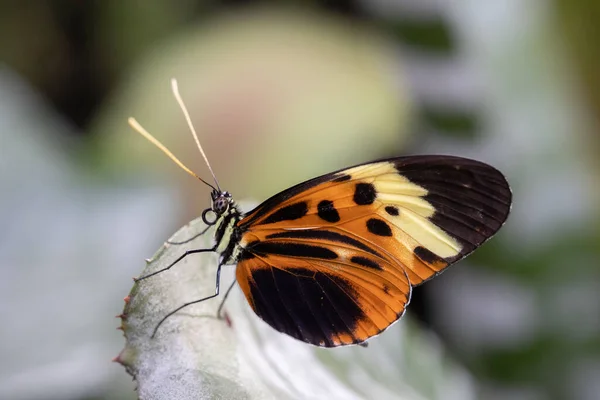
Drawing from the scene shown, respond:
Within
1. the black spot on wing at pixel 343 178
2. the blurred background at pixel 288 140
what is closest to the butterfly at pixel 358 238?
the black spot on wing at pixel 343 178

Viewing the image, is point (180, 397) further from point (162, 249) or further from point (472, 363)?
point (472, 363)

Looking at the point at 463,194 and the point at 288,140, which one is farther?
the point at 288,140

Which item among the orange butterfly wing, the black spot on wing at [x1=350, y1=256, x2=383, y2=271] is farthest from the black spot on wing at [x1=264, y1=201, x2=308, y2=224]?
the black spot on wing at [x1=350, y1=256, x2=383, y2=271]

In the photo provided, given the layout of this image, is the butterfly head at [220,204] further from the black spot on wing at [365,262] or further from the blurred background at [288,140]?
the blurred background at [288,140]

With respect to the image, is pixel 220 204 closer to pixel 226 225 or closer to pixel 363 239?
pixel 226 225

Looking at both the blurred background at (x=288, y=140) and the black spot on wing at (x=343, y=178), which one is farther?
the blurred background at (x=288, y=140)

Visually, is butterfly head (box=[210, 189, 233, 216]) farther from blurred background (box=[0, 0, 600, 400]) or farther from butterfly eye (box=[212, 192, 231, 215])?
blurred background (box=[0, 0, 600, 400])

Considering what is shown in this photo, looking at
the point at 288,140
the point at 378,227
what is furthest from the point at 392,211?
the point at 288,140

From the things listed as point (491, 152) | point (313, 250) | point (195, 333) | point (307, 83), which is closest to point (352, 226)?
point (313, 250)
